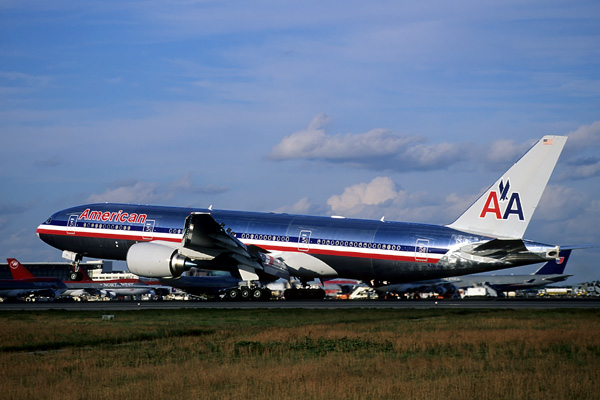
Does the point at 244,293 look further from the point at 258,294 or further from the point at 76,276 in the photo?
the point at 76,276

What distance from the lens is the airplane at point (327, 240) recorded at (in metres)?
46.9

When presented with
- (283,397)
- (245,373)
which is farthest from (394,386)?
A: (245,373)

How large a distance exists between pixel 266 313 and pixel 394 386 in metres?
22.3

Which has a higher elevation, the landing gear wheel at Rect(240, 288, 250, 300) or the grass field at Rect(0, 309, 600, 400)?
the landing gear wheel at Rect(240, 288, 250, 300)

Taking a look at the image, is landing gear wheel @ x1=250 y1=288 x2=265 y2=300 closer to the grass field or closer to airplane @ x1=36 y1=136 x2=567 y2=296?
airplane @ x1=36 y1=136 x2=567 y2=296

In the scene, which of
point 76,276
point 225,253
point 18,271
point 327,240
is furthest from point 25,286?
point 327,240

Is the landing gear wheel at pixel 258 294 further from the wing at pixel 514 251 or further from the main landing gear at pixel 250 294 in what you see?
the wing at pixel 514 251

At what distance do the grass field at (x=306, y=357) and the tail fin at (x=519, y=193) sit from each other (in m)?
11.7

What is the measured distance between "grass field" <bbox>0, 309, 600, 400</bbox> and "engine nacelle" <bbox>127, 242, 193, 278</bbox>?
1274 centimetres

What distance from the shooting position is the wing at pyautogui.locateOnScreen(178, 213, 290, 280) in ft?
158

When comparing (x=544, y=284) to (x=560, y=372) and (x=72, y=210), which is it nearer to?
(x=72, y=210)

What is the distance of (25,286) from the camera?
93.9m

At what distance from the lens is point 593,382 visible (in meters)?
17.2

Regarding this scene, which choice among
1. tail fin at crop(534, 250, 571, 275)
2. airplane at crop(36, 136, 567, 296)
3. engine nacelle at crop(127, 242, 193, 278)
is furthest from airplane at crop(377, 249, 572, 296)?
engine nacelle at crop(127, 242, 193, 278)
